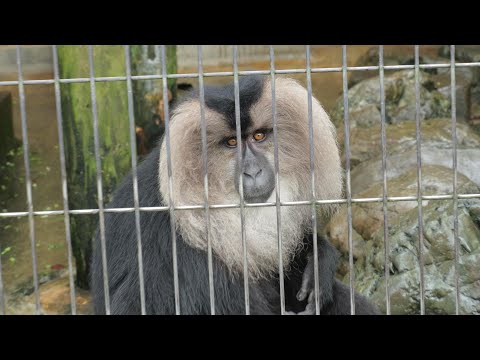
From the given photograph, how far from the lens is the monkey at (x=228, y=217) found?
4.22 metres

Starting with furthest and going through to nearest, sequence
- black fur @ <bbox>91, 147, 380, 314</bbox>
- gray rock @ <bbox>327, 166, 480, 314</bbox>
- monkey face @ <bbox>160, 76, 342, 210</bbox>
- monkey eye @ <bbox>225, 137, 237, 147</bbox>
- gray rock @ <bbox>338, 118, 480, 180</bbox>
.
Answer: gray rock @ <bbox>338, 118, 480, 180</bbox> → gray rock @ <bbox>327, 166, 480, 314</bbox> → monkey eye @ <bbox>225, 137, 237, 147</bbox> → monkey face @ <bbox>160, 76, 342, 210</bbox> → black fur @ <bbox>91, 147, 380, 314</bbox>

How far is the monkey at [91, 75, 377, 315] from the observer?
4219 mm

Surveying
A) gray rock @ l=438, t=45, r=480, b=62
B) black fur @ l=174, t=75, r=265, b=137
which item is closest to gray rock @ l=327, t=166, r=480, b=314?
black fur @ l=174, t=75, r=265, b=137

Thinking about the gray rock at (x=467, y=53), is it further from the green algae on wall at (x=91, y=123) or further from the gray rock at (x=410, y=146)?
the green algae on wall at (x=91, y=123)

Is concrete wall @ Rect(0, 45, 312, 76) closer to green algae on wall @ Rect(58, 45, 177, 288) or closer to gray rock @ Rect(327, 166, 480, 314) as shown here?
green algae on wall @ Rect(58, 45, 177, 288)

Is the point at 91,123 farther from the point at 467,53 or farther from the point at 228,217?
the point at 467,53

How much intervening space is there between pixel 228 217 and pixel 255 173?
0.29 metres

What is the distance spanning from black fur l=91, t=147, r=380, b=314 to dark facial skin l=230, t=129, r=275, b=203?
1.34 ft

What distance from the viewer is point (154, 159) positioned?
4559 millimetres

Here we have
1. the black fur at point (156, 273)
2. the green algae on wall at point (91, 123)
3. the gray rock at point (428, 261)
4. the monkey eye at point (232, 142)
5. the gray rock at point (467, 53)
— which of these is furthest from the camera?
the gray rock at point (467, 53)

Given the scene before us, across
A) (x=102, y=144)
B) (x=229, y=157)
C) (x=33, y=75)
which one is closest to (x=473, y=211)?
(x=229, y=157)

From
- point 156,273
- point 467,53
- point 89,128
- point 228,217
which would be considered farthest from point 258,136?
point 467,53

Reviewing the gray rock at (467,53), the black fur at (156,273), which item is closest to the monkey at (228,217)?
the black fur at (156,273)

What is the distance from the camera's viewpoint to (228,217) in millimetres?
4312
